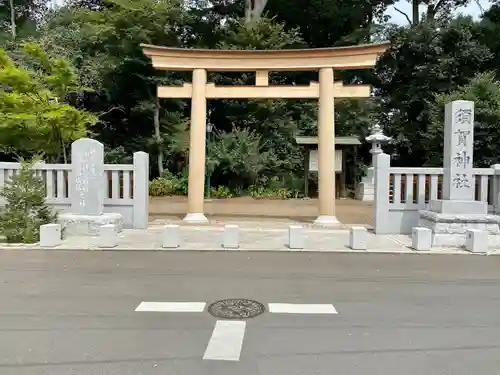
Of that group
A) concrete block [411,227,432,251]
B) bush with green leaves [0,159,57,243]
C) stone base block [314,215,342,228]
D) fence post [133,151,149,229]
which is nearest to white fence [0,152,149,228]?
fence post [133,151,149,229]

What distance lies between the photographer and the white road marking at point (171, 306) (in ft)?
17.0

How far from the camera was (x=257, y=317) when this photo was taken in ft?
16.3

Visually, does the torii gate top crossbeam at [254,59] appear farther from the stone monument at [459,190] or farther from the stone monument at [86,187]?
the stone monument at [86,187]

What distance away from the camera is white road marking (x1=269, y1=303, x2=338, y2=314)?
5.16 meters

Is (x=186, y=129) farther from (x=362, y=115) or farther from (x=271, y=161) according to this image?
(x=362, y=115)

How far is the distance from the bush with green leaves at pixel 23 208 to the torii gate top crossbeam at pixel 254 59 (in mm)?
4709

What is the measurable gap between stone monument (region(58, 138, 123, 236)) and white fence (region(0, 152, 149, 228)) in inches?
23.0

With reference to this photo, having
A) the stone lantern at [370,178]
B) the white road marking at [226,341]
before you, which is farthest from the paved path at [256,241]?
the stone lantern at [370,178]

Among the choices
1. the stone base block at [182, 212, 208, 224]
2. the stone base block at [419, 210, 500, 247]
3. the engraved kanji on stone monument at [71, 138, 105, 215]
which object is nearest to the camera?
the stone base block at [419, 210, 500, 247]

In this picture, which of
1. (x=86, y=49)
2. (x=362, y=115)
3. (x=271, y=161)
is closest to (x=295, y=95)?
(x=271, y=161)

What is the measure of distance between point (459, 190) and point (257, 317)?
6764 mm

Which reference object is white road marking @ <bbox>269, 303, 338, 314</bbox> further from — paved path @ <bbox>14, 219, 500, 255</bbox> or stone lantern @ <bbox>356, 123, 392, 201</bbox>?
stone lantern @ <bbox>356, 123, 392, 201</bbox>

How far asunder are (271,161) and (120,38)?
9.18m

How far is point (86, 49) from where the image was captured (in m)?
21.9
